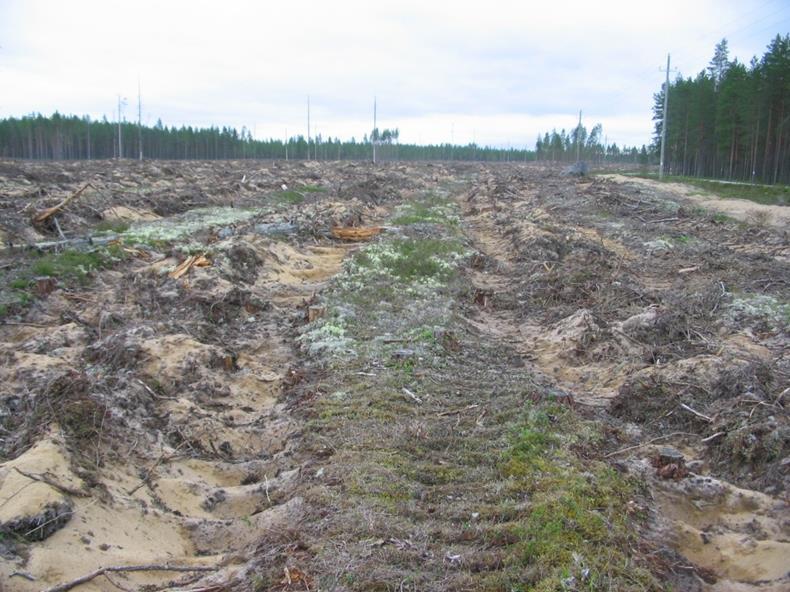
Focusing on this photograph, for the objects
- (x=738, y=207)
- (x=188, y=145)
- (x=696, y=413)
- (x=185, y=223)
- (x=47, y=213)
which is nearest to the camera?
(x=696, y=413)

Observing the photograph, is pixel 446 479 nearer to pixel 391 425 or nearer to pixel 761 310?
pixel 391 425

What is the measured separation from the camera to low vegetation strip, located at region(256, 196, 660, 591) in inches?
146

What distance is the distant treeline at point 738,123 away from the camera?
1784 inches

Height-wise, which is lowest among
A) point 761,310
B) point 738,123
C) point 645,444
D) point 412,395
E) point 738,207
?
point 645,444

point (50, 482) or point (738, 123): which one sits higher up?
point (738, 123)

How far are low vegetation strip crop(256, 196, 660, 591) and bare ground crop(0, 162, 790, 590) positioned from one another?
0.02 meters

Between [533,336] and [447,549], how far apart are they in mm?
5828

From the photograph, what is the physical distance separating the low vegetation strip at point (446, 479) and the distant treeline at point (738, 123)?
47.3 metres

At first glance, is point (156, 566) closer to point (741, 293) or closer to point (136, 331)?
point (136, 331)

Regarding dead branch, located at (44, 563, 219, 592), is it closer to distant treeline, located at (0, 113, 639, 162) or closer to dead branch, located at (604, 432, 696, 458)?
dead branch, located at (604, 432, 696, 458)

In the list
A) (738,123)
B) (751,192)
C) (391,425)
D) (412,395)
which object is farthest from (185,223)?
(738,123)

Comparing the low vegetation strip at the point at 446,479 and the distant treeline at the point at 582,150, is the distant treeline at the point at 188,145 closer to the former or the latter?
the distant treeline at the point at 582,150

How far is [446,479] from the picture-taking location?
193 inches

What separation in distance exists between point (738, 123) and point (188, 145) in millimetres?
78278
